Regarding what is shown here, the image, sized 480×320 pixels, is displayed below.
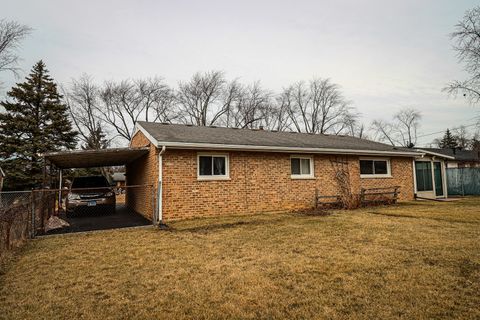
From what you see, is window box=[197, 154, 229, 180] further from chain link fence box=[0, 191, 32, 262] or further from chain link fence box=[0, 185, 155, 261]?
chain link fence box=[0, 191, 32, 262]

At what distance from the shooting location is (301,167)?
12.5 meters

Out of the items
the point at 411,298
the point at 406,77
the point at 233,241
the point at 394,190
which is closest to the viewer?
the point at 411,298

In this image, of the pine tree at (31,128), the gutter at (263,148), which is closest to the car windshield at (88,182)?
the gutter at (263,148)

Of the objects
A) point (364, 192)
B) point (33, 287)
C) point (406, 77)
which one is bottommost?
point (33, 287)

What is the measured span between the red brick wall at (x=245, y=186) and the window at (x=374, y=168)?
1.63 feet

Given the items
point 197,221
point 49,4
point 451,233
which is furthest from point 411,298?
point 49,4

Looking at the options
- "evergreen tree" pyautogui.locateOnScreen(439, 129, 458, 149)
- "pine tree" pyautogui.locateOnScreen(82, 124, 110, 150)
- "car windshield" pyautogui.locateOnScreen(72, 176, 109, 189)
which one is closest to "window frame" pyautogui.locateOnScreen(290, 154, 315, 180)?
"car windshield" pyautogui.locateOnScreen(72, 176, 109, 189)

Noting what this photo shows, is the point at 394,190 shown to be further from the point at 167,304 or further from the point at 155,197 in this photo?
the point at 167,304

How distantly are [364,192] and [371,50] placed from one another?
7.53m

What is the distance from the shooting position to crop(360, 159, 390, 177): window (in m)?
14.2

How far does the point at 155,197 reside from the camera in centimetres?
904

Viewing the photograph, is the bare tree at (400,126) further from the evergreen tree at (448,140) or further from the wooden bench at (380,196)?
the wooden bench at (380,196)

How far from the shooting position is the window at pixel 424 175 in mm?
17344

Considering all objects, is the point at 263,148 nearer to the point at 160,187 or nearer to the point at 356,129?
the point at 160,187
